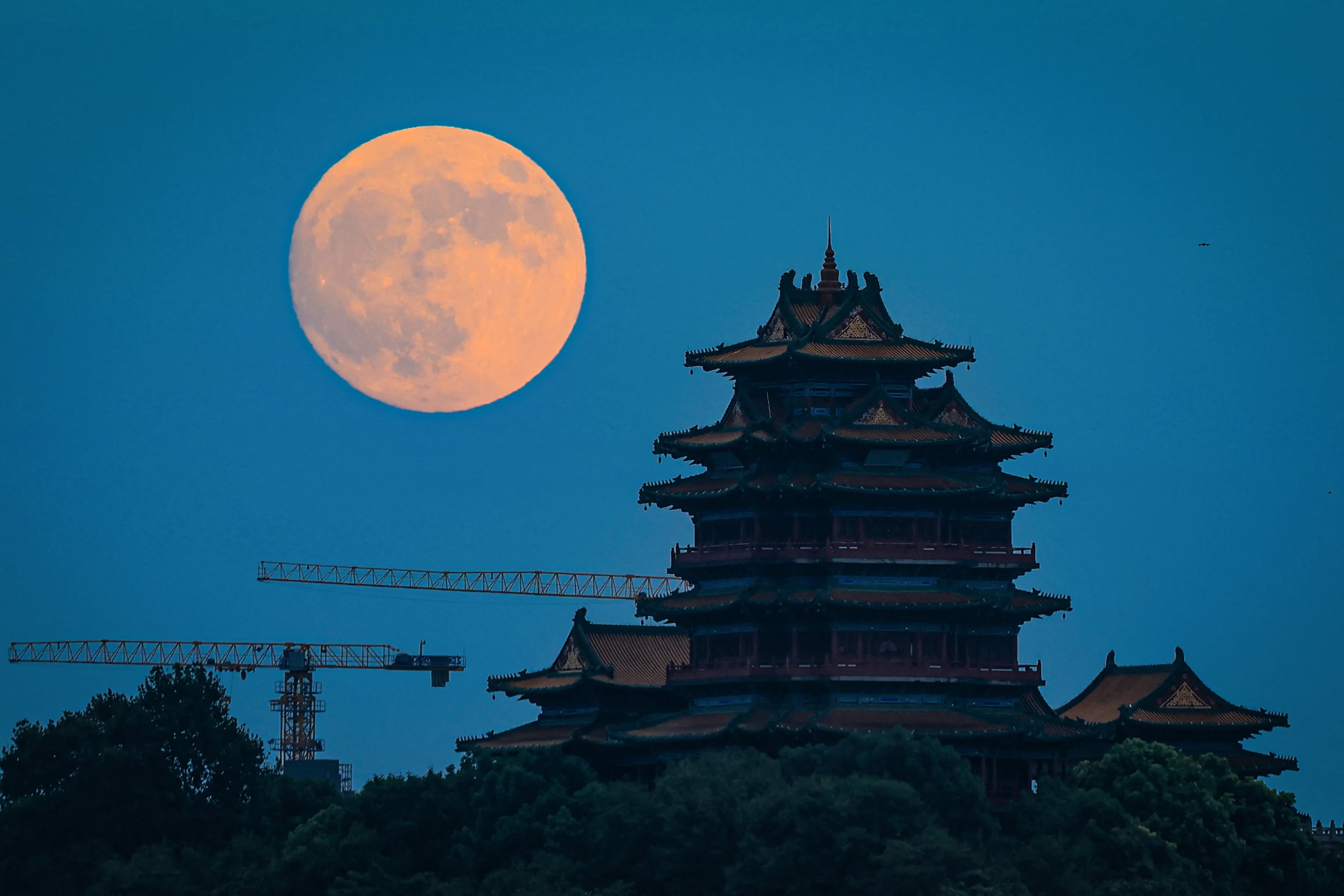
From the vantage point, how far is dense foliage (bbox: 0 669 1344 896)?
108 metres

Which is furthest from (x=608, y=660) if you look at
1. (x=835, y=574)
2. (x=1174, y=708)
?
(x=1174, y=708)

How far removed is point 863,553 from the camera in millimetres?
123938

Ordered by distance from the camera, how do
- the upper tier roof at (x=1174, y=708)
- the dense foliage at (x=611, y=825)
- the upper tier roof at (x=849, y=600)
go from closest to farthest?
the dense foliage at (x=611, y=825)
the upper tier roof at (x=849, y=600)
the upper tier roof at (x=1174, y=708)

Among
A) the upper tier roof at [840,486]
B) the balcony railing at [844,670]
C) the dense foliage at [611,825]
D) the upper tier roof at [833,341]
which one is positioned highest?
the upper tier roof at [833,341]

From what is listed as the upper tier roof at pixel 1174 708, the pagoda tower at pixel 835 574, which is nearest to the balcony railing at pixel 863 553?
the pagoda tower at pixel 835 574

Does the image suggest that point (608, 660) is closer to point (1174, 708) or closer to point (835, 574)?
point (835, 574)

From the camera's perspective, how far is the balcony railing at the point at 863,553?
406ft

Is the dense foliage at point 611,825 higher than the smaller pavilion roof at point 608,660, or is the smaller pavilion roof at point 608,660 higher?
the smaller pavilion roof at point 608,660

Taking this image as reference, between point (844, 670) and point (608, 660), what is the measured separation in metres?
15.1

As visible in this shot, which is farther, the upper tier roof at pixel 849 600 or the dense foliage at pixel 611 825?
the upper tier roof at pixel 849 600

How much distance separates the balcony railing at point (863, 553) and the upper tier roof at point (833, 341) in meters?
8.50

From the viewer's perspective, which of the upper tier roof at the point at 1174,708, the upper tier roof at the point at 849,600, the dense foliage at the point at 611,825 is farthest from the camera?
the upper tier roof at the point at 1174,708

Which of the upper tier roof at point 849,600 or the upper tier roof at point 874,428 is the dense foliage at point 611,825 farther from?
the upper tier roof at point 874,428

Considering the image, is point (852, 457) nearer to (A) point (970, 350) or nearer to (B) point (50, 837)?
(A) point (970, 350)
